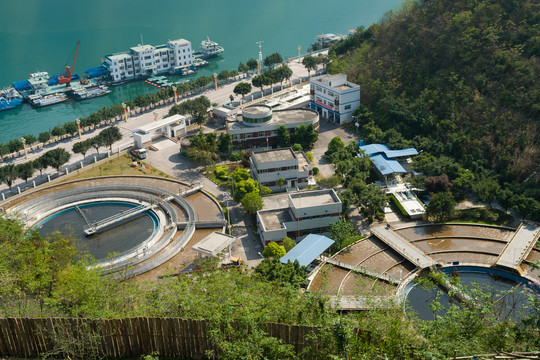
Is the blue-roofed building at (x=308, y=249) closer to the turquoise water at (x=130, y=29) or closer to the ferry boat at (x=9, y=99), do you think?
the turquoise water at (x=130, y=29)

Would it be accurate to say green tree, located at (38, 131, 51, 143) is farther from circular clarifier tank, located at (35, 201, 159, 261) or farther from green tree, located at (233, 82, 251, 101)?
green tree, located at (233, 82, 251, 101)

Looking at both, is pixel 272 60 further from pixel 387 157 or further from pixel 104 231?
pixel 104 231

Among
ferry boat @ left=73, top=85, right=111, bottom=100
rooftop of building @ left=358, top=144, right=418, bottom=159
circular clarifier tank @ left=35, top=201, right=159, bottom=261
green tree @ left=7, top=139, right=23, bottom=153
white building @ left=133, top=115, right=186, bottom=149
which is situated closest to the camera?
circular clarifier tank @ left=35, top=201, right=159, bottom=261

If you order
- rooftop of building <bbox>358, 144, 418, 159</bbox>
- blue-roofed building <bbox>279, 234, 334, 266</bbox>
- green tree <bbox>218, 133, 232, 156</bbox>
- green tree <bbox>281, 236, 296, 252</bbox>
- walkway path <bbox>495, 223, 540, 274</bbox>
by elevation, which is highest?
green tree <bbox>218, 133, 232, 156</bbox>

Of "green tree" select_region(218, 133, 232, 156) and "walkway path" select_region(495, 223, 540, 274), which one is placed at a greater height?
"green tree" select_region(218, 133, 232, 156)

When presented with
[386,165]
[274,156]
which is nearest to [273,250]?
[274,156]

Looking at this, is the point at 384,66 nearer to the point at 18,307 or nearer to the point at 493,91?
the point at 493,91

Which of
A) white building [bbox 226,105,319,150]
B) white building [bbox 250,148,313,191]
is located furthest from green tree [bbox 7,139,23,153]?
white building [bbox 250,148,313,191]
